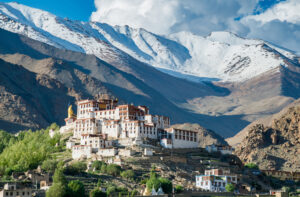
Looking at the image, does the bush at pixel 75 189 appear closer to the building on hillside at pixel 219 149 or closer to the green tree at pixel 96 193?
the green tree at pixel 96 193

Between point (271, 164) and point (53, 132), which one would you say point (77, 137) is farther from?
point (271, 164)

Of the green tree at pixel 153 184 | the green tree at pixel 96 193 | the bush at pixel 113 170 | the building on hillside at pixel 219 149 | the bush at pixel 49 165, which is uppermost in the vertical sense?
the building on hillside at pixel 219 149

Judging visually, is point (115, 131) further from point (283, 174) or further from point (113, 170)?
point (283, 174)

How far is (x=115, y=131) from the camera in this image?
118 meters

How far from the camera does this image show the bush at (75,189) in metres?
79.0

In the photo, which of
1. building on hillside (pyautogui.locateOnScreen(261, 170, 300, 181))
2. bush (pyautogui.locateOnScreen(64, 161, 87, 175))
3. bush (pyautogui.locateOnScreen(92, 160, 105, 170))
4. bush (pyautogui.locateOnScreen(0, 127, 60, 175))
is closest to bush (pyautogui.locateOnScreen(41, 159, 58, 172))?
bush (pyautogui.locateOnScreen(64, 161, 87, 175))

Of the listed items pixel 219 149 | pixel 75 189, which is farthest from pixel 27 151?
pixel 219 149

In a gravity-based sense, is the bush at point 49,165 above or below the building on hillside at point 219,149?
below

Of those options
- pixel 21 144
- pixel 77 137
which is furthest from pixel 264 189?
pixel 21 144

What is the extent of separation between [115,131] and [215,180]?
90.7 feet

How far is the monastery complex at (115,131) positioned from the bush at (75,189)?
26770 mm

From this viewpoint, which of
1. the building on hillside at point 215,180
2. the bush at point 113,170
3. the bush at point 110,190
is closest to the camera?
the bush at point 110,190

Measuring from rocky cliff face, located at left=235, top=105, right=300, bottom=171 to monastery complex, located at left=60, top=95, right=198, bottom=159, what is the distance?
2166 cm

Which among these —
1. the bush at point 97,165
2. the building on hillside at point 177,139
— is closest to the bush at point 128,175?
the bush at point 97,165
